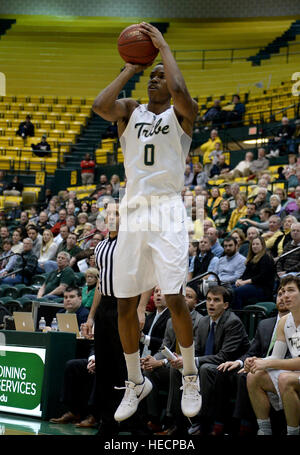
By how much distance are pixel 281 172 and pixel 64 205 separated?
5498 millimetres

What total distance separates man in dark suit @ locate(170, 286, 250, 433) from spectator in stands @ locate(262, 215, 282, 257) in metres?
3.44

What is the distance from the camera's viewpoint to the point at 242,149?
1728 centimetres

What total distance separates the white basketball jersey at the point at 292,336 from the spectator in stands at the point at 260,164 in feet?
31.7

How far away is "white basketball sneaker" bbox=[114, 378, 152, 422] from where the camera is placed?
4.32 metres

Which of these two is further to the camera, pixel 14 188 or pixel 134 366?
pixel 14 188

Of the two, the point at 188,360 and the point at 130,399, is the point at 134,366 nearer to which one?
the point at 130,399

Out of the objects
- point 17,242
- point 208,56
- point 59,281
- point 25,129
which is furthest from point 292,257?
point 208,56

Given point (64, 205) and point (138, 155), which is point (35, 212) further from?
point (138, 155)

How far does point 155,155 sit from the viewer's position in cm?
425

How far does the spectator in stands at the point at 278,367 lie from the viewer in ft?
17.1

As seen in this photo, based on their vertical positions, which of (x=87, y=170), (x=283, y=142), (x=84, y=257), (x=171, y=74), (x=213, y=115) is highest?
(x=213, y=115)

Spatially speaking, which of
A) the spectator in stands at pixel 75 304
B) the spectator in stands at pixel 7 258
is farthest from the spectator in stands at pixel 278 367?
the spectator in stands at pixel 7 258

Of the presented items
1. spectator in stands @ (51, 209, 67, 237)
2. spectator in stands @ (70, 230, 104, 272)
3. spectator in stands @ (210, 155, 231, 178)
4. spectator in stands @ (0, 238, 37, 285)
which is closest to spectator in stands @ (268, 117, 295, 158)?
spectator in stands @ (210, 155, 231, 178)

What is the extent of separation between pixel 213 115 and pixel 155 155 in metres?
15.2
